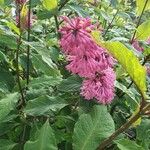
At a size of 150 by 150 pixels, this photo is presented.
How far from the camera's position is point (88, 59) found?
4.82ft

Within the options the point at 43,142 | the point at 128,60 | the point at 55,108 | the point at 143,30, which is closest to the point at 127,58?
the point at 128,60

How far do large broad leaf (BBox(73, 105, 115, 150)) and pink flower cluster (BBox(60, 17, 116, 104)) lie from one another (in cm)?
15

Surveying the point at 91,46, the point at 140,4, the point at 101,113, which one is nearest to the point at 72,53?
the point at 91,46

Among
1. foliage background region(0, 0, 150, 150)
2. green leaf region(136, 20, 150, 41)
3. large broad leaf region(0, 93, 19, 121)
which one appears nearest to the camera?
foliage background region(0, 0, 150, 150)

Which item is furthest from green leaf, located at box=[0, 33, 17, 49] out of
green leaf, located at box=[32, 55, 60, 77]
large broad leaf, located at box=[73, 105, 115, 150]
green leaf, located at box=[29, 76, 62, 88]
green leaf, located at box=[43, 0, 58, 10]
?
large broad leaf, located at box=[73, 105, 115, 150]

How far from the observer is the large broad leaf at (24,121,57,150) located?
47.8 inches

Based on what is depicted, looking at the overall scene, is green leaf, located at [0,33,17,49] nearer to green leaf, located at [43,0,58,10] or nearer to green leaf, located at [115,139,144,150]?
green leaf, located at [43,0,58,10]

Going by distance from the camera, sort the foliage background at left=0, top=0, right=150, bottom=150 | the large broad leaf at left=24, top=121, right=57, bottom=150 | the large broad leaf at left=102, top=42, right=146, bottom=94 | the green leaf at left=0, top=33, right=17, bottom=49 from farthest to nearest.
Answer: the green leaf at left=0, top=33, right=17, bottom=49 < the foliage background at left=0, top=0, right=150, bottom=150 < the large broad leaf at left=24, top=121, right=57, bottom=150 < the large broad leaf at left=102, top=42, right=146, bottom=94

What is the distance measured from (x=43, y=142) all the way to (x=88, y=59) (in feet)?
1.21

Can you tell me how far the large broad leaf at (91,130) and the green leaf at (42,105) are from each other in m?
0.19

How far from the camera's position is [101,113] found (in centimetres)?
145

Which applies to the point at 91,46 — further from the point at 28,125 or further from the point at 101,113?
the point at 28,125

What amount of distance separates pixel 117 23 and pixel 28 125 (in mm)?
1412

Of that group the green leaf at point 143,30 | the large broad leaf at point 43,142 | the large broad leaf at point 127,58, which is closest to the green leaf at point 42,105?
the large broad leaf at point 43,142
